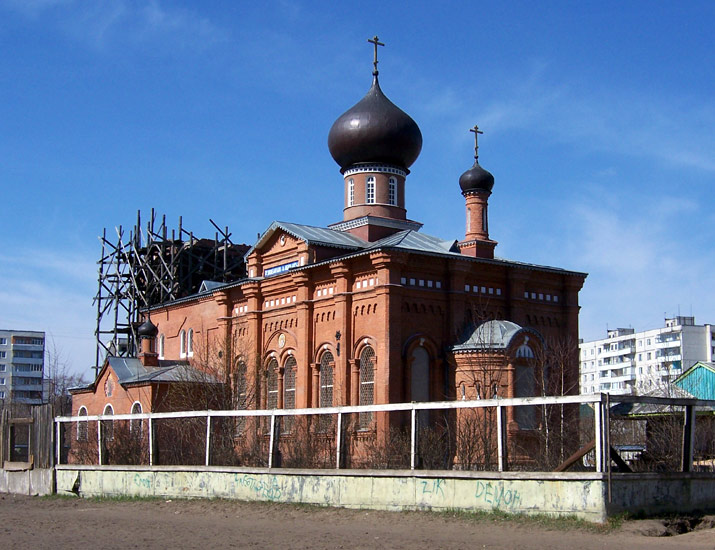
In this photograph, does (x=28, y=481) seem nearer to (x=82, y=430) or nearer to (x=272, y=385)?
(x=82, y=430)

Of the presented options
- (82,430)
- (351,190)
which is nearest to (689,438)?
(82,430)

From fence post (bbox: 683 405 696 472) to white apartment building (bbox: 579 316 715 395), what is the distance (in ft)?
217

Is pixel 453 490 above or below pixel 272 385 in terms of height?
below

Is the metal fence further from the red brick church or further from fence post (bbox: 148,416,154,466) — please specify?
the red brick church

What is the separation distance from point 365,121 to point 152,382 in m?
11.3

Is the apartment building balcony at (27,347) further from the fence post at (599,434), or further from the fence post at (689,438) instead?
the fence post at (599,434)

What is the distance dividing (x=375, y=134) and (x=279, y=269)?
5370 mm

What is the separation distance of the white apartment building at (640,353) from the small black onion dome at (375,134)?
52.6 metres

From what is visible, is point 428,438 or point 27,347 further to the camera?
point 27,347

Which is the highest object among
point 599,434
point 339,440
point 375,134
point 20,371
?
point 375,134

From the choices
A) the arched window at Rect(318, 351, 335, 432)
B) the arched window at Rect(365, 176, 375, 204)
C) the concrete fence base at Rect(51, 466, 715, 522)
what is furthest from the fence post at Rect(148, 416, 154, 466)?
the arched window at Rect(365, 176, 375, 204)

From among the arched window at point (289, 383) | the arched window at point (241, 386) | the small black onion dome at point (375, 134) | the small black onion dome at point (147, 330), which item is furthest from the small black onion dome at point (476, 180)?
the small black onion dome at point (147, 330)

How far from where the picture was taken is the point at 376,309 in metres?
26.5

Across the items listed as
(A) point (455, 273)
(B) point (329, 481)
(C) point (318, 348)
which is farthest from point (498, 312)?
(B) point (329, 481)
